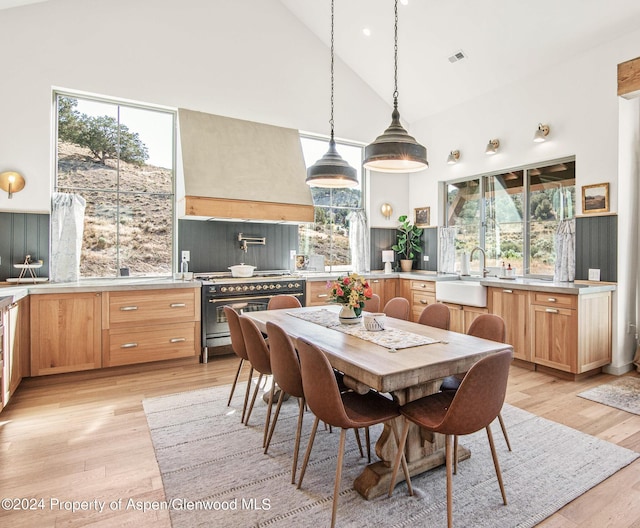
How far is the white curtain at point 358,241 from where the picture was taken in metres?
6.30

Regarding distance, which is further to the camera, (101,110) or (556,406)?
(101,110)

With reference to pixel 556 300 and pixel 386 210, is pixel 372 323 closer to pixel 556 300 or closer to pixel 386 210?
pixel 556 300

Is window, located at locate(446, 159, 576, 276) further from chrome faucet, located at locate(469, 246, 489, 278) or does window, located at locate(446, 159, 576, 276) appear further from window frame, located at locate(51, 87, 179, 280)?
window frame, located at locate(51, 87, 179, 280)

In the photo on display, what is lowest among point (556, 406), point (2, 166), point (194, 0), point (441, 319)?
point (556, 406)

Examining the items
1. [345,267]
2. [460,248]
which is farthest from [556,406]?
[345,267]

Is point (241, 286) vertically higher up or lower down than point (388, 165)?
lower down

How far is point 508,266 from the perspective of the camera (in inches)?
200

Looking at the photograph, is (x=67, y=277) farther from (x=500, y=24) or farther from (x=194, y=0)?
(x=500, y=24)

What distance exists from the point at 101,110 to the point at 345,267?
3.91m

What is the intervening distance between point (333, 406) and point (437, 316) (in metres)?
1.68

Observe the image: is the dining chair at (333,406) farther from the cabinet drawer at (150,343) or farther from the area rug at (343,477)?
the cabinet drawer at (150,343)

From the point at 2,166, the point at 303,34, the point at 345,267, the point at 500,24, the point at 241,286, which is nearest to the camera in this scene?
the point at 2,166

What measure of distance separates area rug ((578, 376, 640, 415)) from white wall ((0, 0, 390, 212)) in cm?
459

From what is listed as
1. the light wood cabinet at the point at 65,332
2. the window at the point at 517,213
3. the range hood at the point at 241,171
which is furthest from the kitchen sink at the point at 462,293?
the light wood cabinet at the point at 65,332
